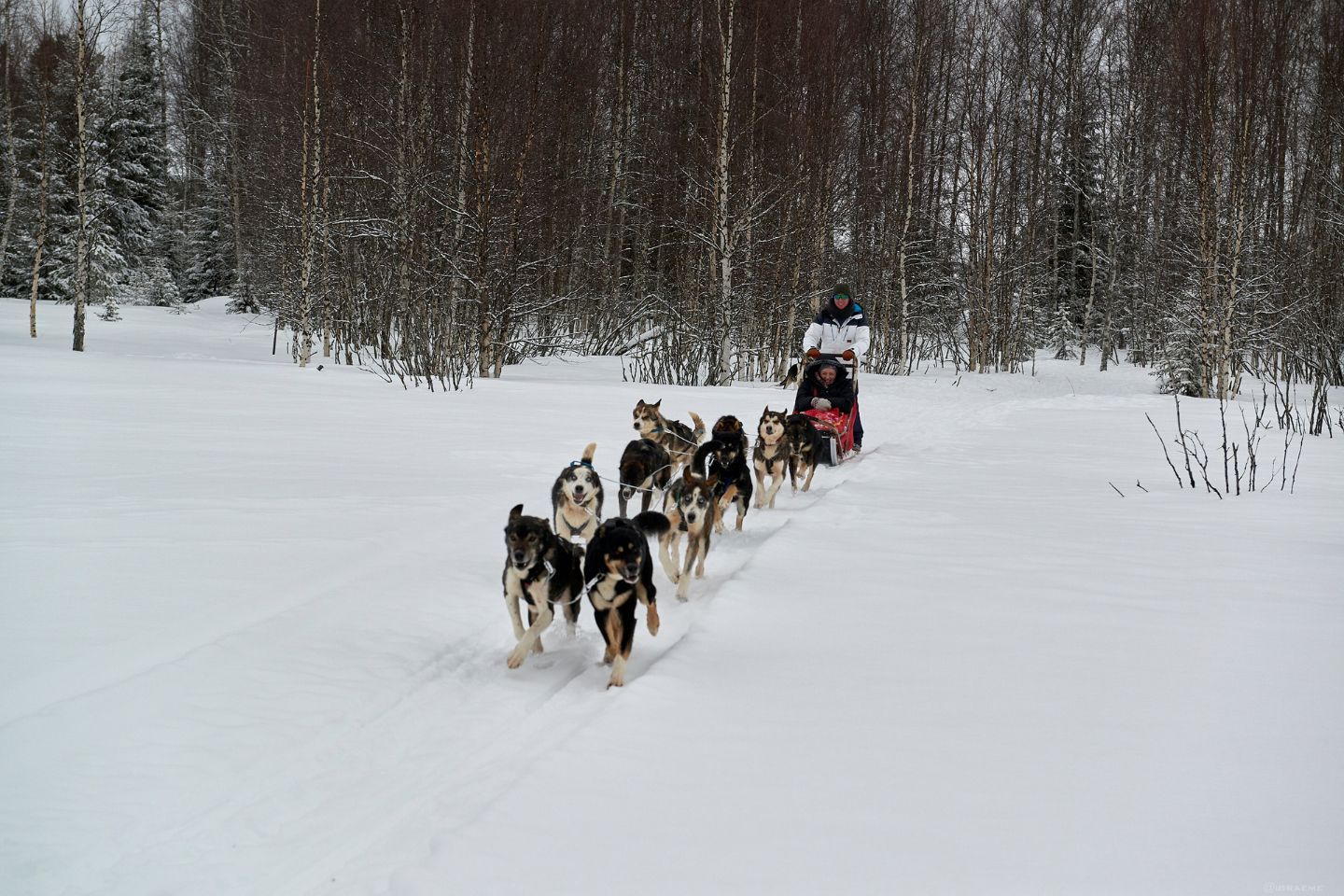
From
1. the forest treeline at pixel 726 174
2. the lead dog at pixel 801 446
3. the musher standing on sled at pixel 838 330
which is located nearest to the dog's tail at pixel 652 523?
the lead dog at pixel 801 446

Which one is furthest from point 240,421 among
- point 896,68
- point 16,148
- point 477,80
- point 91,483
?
point 16,148

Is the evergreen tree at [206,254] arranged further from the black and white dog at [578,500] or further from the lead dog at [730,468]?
the black and white dog at [578,500]

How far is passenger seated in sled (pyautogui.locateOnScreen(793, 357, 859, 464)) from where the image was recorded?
920 centimetres

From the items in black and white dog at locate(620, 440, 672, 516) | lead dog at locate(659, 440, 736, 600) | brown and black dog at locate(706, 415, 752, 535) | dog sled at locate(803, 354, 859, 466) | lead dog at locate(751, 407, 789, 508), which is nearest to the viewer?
lead dog at locate(659, 440, 736, 600)

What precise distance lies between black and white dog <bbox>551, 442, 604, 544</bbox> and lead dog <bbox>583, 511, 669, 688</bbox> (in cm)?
92

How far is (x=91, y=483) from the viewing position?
6023 millimetres

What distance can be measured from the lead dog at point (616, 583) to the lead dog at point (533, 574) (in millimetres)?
156

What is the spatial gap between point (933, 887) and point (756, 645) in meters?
1.75

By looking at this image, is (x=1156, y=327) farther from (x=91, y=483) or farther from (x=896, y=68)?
(x=91, y=483)

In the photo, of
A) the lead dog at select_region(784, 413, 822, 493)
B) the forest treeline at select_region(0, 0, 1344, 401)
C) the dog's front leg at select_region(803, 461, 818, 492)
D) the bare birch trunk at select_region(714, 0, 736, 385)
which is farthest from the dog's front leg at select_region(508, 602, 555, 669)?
the bare birch trunk at select_region(714, 0, 736, 385)

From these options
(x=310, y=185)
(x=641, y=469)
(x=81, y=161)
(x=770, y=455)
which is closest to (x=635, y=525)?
(x=641, y=469)

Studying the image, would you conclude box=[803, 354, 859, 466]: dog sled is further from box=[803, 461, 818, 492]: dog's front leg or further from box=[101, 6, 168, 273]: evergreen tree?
box=[101, 6, 168, 273]: evergreen tree

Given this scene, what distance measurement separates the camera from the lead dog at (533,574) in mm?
3605

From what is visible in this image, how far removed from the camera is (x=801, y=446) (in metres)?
7.66
